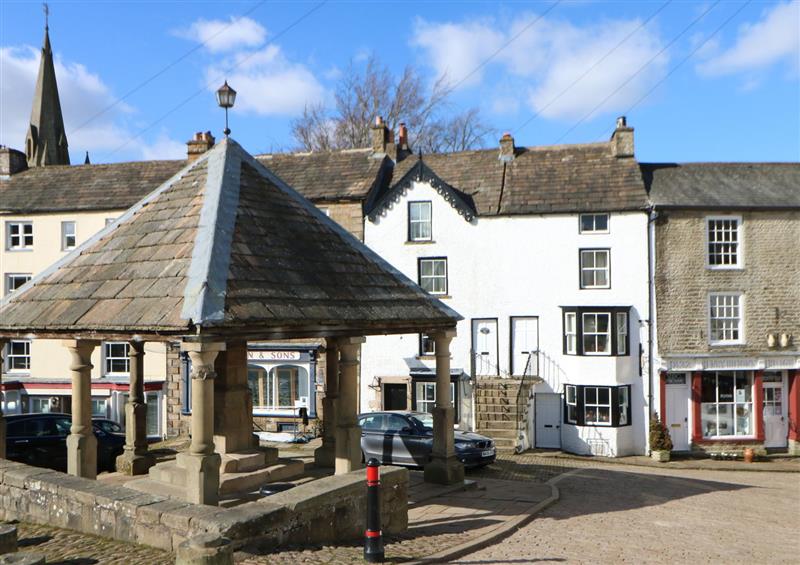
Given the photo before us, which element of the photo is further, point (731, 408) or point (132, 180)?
point (132, 180)

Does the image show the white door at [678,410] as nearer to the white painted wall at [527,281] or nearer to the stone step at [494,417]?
the white painted wall at [527,281]

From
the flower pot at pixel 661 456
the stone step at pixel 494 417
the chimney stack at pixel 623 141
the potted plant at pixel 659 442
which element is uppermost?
the chimney stack at pixel 623 141

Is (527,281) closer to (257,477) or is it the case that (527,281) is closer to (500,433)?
(500,433)

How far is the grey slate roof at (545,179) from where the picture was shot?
26.8 meters

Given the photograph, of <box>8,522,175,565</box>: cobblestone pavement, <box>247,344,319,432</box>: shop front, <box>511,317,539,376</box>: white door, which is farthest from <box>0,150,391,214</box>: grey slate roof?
<box>8,522,175,565</box>: cobblestone pavement

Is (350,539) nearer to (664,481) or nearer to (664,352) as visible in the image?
(664,481)

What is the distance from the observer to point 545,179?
28250 millimetres

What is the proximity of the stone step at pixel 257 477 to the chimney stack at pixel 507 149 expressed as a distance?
20113 millimetres

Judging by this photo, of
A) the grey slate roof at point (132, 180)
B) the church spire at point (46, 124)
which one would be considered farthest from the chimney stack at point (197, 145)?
the church spire at point (46, 124)

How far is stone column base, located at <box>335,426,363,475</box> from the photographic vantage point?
11.4 m

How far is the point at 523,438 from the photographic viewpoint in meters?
26.1

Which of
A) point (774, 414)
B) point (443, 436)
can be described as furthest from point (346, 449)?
point (774, 414)

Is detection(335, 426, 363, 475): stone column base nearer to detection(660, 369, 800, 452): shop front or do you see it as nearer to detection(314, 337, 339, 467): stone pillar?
detection(314, 337, 339, 467): stone pillar

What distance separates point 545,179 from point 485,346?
6836 mm
